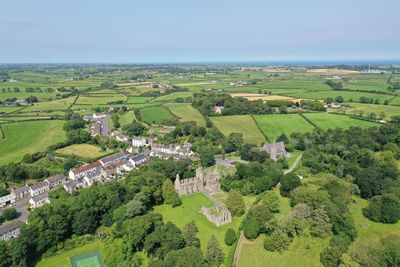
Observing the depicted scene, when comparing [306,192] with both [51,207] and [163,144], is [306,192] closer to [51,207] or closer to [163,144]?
[51,207]

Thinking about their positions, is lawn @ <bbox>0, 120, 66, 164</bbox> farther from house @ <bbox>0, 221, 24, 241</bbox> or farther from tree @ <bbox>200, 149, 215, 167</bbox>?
tree @ <bbox>200, 149, 215, 167</bbox>

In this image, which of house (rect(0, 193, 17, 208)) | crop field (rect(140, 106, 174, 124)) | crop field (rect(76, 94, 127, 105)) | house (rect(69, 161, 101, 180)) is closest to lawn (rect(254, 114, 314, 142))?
crop field (rect(140, 106, 174, 124))

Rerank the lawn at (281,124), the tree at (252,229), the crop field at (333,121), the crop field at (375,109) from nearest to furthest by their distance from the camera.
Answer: the tree at (252,229) → the lawn at (281,124) → the crop field at (333,121) → the crop field at (375,109)

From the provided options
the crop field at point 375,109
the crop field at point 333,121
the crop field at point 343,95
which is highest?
the crop field at point 343,95

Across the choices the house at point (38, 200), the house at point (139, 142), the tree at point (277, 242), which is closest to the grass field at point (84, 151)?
the house at point (139, 142)

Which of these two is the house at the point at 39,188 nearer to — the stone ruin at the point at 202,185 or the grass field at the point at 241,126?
the stone ruin at the point at 202,185

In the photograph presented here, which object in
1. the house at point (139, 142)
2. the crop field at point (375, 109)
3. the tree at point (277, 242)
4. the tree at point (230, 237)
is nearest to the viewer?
the tree at point (277, 242)

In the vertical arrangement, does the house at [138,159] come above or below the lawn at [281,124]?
below

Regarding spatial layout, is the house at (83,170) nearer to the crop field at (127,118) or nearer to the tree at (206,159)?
the tree at (206,159)

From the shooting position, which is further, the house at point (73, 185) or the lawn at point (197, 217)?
the house at point (73, 185)
